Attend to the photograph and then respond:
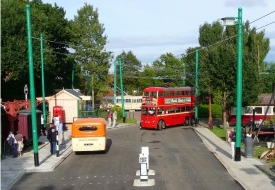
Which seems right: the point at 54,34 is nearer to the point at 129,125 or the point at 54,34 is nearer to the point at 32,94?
the point at 129,125

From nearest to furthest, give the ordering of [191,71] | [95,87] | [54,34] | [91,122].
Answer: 1. [91,122]
2. [95,87]
3. [54,34]
4. [191,71]

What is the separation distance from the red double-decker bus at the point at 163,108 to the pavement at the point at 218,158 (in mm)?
12763

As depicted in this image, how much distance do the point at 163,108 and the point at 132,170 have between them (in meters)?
23.6

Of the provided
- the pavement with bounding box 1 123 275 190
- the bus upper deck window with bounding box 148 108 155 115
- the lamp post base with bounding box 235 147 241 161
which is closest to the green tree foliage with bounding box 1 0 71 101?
the bus upper deck window with bounding box 148 108 155 115

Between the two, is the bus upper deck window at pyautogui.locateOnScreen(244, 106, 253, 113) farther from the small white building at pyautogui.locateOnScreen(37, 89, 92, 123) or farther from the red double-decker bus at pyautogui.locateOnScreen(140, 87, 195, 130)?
the small white building at pyautogui.locateOnScreen(37, 89, 92, 123)

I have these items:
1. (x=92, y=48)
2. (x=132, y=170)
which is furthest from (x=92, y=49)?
(x=132, y=170)

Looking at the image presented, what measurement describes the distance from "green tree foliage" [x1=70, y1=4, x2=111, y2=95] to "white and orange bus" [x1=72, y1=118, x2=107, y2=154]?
31006 millimetres

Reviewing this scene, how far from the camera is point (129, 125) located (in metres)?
50.2

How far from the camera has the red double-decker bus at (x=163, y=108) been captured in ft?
143

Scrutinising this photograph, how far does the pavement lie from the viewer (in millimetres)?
17737

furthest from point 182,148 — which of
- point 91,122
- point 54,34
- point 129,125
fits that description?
point 54,34

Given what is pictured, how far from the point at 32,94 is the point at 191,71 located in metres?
53.2

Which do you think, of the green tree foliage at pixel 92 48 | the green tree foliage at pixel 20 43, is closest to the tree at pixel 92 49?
the green tree foliage at pixel 92 48

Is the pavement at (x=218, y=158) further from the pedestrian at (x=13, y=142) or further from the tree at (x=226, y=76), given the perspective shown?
the tree at (x=226, y=76)
